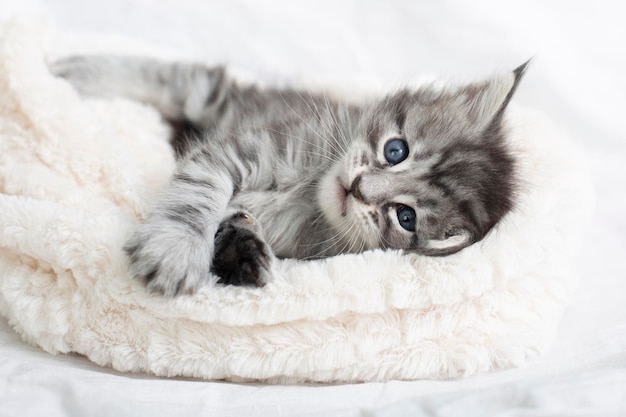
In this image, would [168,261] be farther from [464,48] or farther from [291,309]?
[464,48]

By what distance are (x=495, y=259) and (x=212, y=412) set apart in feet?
2.62

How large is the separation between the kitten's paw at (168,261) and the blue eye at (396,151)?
613 millimetres

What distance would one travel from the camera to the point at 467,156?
182 centimetres

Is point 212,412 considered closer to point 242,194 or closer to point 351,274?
point 351,274

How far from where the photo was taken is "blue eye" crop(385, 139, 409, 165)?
1856 millimetres

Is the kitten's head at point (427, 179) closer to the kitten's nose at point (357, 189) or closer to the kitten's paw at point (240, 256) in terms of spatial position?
the kitten's nose at point (357, 189)

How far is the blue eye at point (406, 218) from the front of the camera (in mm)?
1790

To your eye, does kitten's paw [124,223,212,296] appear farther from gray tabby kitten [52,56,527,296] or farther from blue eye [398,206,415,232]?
blue eye [398,206,415,232]

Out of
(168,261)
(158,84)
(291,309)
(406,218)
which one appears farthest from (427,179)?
(158,84)

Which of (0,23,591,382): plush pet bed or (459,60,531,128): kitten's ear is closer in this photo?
(0,23,591,382): plush pet bed

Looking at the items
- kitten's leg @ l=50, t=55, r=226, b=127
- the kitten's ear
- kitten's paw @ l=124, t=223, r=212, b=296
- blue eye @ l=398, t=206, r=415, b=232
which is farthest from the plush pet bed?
kitten's leg @ l=50, t=55, r=226, b=127

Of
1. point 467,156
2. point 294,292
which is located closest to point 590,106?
→ point 467,156

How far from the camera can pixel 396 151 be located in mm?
1870

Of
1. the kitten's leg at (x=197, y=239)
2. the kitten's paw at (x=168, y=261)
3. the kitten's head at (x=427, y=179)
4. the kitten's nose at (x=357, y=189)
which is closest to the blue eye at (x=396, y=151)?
the kitten's head at (x=427, y=179)
